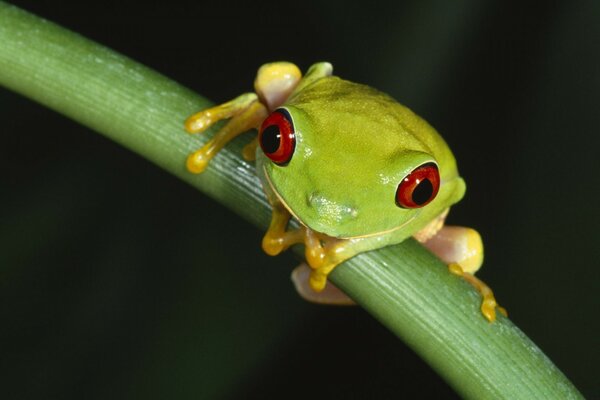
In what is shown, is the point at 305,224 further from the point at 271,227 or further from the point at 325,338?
the point at 325,338

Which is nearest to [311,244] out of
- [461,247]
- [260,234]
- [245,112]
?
[245,112]

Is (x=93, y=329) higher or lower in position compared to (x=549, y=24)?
lower

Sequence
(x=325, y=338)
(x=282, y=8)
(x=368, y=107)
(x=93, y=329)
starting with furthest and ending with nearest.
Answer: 1. (x=282, y=8)
2. (x=325, y=338)
3. (x=93, y=329)
4. (x=368, y=107)

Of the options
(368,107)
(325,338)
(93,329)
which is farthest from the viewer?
(325,338)

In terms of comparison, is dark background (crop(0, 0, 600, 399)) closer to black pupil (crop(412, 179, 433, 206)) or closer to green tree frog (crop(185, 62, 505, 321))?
green tree frog (crop(185, 62, 505, 321))

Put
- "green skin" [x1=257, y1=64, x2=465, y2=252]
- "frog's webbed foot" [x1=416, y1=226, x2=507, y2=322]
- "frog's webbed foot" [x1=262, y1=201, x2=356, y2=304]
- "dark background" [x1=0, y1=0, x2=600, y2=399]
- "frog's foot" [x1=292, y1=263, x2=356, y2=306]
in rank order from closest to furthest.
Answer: "frog's webbed foot" [x1=262, y1=201, x2=356, y2=304] < "green skin" [x1=257, y1=64, x2=465, y2=252] < "frog's webbed foot" [x1=416, y1=226, x2=507, y2=322] < "frog's foot" [x1=292, y1=263, x2=356, y2=306] < "dark background" [x1=0, y1=0, x2=600, y2=399]

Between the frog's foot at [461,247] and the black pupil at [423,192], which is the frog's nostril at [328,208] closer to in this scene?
the black pupil at [423,192]

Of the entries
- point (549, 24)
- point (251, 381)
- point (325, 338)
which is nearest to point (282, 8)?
point (549, 24)

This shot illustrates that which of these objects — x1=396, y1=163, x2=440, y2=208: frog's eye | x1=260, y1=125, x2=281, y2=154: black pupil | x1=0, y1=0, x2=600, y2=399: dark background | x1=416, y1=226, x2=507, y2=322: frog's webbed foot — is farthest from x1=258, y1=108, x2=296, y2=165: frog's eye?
x1=0, y1=0, x2=600, y2=399: dark background
